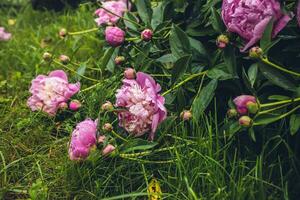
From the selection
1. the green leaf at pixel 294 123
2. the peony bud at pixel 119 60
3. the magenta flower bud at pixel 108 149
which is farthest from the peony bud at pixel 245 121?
the peony bud at pixel 119 60

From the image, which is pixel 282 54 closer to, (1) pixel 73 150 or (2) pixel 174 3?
(2) pixel 174 3

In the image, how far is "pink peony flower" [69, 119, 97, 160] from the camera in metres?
1.45

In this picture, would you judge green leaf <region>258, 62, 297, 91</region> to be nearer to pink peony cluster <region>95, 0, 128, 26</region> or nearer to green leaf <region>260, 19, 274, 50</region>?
green leaf <region>260, 19, 274, 50</region>

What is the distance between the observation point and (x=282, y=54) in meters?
1.53

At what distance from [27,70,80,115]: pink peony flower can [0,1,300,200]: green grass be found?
0.06 meters

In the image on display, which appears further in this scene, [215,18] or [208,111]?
[208,111]

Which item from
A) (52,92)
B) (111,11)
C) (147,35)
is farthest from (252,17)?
(111,11)

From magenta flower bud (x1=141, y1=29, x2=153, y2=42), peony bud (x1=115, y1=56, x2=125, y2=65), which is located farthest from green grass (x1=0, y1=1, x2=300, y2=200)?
magenta flower bud (x1=141, y1=29, x2=153, y2=42)

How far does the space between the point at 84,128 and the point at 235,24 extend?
0.48 metres

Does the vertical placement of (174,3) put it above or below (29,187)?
above

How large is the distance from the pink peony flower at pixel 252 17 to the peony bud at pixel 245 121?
206 mm

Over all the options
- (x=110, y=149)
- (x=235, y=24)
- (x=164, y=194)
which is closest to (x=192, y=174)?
(x=164, y=194)

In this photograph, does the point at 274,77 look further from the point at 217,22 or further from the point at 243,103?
the point at 217,22

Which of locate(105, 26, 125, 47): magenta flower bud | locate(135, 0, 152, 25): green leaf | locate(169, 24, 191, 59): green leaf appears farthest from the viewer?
locate(135, 0, 152, 25): green leaf
